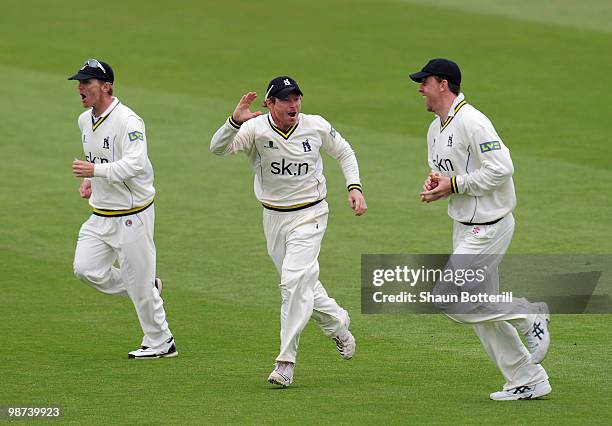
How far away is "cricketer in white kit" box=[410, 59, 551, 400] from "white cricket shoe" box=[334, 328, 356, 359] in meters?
1.49

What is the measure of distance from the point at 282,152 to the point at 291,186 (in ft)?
0.92

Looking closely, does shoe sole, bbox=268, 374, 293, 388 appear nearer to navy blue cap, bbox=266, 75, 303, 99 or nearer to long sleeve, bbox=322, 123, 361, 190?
long sleeve, bbox=322, 123, 361, 190

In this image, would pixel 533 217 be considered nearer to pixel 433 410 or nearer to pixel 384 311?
pixel 384 311

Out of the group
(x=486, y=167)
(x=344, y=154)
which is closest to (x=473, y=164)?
(x=486, y=167)

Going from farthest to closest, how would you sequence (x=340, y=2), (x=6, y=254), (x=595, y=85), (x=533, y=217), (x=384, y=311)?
(x=340, y=2), (x=595, y=85), (x=533, y=217), (x=6, y=254), (x=384, y=311)

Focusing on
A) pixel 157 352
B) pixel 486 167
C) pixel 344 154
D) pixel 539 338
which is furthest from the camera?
pixel 157 352

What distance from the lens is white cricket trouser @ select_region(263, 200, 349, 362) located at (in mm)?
10164

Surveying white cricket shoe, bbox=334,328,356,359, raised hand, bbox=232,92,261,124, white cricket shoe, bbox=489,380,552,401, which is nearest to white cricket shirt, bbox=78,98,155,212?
raised hand, bbox=232,92,261,124

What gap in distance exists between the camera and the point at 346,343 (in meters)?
10.9

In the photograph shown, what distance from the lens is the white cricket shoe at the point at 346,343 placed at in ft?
35.6

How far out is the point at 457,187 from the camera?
9.45 m

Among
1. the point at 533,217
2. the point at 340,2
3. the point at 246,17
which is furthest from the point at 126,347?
the point at 340,2

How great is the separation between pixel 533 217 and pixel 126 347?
728 cm

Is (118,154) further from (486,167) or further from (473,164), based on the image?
(486,167)
